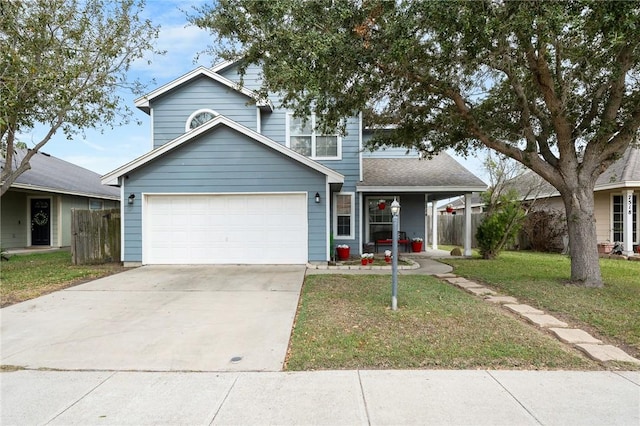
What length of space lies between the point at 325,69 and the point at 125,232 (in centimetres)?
770

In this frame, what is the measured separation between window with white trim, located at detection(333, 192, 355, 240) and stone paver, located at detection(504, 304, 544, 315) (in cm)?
696

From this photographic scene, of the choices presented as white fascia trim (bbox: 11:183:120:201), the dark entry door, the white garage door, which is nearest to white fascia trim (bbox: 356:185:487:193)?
the white garage door

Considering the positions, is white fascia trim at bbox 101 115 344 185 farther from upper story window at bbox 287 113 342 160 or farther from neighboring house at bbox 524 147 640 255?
neighboring house at bbox 524 147 640 255

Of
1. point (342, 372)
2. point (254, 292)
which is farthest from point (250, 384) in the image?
point (254, 292)

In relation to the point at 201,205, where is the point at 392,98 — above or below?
above

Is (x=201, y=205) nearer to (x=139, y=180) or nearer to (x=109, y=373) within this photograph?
(x=139, y=180)

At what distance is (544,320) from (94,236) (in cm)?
→ 1162

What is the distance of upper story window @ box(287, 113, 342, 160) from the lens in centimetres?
1250

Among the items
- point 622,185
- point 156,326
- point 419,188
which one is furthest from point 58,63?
point 622,185

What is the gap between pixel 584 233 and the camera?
7.46 metres

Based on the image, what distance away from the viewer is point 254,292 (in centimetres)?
732

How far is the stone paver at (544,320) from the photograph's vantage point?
17.0 feet

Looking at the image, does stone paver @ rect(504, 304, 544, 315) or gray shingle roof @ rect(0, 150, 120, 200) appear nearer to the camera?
stone paver @ rect(504, 304, 544, 315)

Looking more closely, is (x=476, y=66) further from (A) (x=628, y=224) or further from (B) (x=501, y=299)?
(A) (x=628, y=224)
